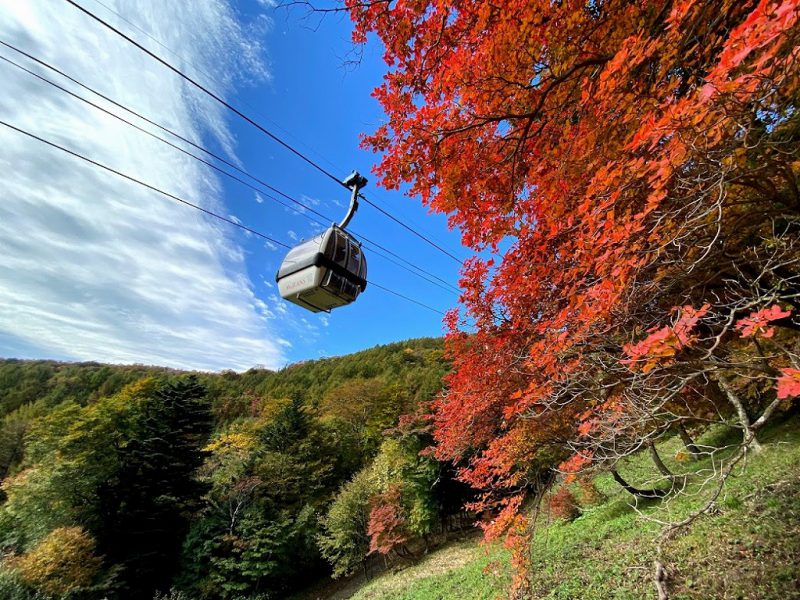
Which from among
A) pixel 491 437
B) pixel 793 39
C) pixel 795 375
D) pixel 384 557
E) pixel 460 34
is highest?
pixel 460 34

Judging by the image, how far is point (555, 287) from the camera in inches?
143

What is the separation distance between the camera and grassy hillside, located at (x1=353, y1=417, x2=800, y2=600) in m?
4.06

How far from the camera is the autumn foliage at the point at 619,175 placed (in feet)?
5.75

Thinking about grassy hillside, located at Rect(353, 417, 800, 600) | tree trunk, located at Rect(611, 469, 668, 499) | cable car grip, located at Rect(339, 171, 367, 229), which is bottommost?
grassy hillside, located at Rect(353, 417, 800, 600)

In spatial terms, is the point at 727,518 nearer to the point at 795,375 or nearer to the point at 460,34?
the point at 795,375

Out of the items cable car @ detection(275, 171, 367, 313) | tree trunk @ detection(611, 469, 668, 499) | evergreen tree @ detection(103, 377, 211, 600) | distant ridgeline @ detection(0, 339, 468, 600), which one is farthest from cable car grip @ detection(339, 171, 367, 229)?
evergreen tree @ detection(103, 377, 211, 600)

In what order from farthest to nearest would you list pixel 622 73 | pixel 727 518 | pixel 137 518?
pixel 137 518 < pixel 727 518 < pixel 622 73

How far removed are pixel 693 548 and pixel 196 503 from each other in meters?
20.2

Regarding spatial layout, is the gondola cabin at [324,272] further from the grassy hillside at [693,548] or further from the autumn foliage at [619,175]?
the grassy hillside at [693,548]

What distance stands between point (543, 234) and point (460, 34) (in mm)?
2005

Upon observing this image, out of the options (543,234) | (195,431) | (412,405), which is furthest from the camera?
(412,405)

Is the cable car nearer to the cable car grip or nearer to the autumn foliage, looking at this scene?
the cable car grip

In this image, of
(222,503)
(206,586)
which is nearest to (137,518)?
(222,503)

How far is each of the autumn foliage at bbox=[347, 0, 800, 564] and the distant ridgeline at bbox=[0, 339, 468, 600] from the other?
885 cm
